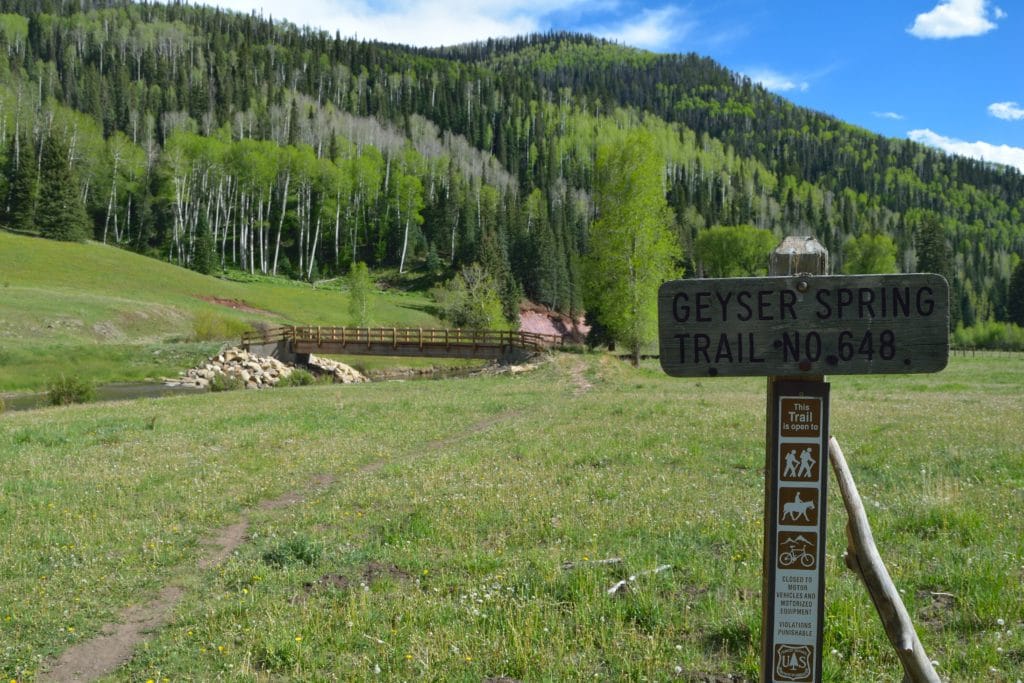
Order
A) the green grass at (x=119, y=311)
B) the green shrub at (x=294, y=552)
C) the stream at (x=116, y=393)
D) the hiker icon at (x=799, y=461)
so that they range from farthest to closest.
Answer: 1. the green grass at (x=119, y=311)
2. the stream at (x=116, y=393)
3. the green shrub at (x=294, y=552)
4. the hiker icon at (x=799, y=461)

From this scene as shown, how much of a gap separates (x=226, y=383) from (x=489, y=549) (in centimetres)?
4178

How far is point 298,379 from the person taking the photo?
5000 centimetres

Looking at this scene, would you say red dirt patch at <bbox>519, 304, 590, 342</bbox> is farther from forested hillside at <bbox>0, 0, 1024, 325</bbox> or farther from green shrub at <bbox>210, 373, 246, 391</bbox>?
green shrub at <bbox>210, 373, 246, 391</bbox>

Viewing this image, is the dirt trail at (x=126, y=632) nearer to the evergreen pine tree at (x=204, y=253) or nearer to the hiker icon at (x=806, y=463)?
the hiker icon at (x=806, y=463)

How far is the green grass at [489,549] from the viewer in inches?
231

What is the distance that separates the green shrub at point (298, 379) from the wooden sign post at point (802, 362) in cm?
4797

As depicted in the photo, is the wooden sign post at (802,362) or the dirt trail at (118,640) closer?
the wooden sign post at (802,362)

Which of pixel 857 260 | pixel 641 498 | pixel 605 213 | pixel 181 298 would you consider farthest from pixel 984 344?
pixel 641 498

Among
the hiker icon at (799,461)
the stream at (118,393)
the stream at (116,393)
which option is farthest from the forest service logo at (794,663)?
the stream at (116,393)

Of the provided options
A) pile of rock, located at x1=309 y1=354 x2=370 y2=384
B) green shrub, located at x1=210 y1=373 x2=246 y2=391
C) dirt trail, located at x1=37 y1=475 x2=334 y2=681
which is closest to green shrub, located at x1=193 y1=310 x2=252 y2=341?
pile of rock, located at x1=309 y1=354 x2=370 y2=384

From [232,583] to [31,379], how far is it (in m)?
45.0

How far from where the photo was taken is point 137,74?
184000 mm

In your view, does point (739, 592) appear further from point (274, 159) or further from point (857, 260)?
point (857, 260)

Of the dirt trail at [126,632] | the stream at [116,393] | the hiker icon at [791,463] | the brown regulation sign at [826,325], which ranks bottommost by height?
the stream at [116,393]
